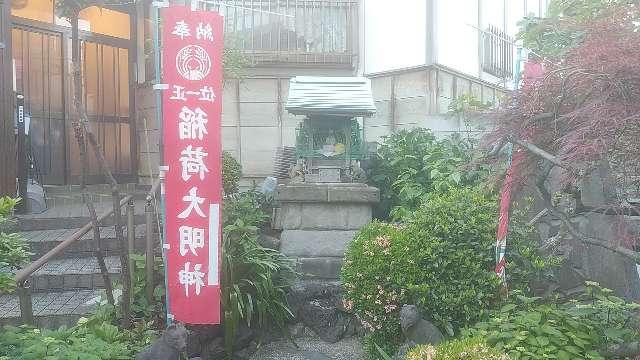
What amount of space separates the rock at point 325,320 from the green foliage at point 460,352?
2.42m

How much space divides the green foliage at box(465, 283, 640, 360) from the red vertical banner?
237cm

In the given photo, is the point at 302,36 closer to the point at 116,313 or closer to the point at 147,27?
the point at 147,27

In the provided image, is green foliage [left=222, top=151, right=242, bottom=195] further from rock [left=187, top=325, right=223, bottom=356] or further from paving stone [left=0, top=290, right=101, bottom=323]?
rock [left=187, top=325, right=223, bottom=356]

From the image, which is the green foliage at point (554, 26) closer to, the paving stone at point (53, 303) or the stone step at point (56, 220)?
the paving stone at point (53, 303)

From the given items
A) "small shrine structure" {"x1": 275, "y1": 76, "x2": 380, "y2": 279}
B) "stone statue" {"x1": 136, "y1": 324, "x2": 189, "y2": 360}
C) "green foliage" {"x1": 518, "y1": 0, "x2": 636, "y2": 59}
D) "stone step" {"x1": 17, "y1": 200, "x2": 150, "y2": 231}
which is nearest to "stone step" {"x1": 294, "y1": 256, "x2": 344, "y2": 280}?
"small shrine structure" {"x1": 275, "y1": 76, "x2": 380, "y2": 279}

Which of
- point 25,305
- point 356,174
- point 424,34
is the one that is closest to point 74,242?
point 25,305

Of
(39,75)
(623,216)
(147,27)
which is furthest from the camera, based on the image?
(147,27)

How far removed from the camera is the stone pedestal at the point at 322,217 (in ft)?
23.0

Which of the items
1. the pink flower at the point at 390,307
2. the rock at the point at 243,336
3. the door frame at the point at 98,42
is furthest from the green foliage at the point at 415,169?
the door frame at the point at 98,42

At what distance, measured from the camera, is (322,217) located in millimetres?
7066

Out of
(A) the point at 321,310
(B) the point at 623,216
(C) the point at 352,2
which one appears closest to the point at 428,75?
(C) the point at 352,2

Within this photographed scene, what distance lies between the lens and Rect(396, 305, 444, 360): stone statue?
15.3ft

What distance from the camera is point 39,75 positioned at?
9.70m

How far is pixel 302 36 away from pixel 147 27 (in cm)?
318
